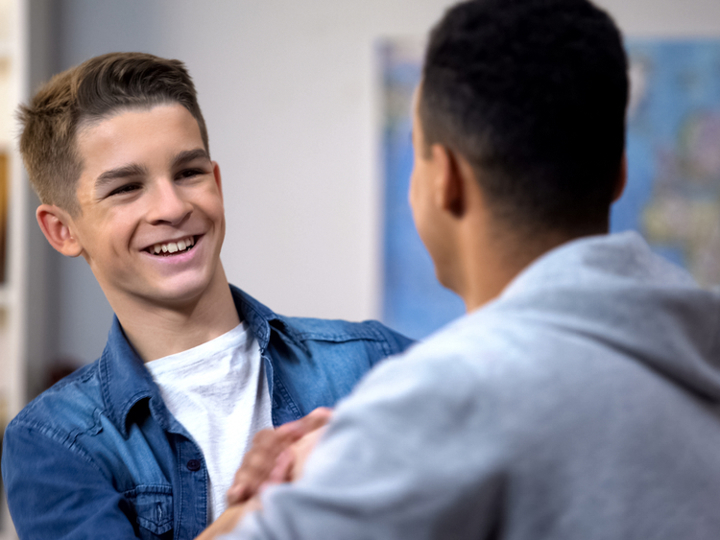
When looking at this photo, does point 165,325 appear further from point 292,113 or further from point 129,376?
point 292,113

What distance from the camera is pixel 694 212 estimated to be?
91.4 inches

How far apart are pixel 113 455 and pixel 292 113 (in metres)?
1.61

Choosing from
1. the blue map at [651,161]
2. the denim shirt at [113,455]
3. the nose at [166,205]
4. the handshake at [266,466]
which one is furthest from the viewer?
the blue map at [651,161]

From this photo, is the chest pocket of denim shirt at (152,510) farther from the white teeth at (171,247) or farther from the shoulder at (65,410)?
the white teeth at (171,247)

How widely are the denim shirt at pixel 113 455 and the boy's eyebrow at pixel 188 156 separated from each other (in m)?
0.28

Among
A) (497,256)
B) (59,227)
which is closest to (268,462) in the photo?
(497,256)

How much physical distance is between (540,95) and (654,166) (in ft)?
6.28

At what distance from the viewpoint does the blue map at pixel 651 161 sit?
90.7 inches

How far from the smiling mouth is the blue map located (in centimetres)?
132

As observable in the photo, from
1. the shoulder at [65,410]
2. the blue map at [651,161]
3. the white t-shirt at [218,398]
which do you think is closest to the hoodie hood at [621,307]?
the white t-shirt at [218,398]

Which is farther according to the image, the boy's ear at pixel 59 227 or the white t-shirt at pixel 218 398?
the boy's ear at pixel 59 227

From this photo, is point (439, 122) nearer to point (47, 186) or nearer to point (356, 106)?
point (47, 186)

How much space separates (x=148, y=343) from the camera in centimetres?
107

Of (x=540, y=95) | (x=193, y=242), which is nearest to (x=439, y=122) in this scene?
(x=540, y=95)
